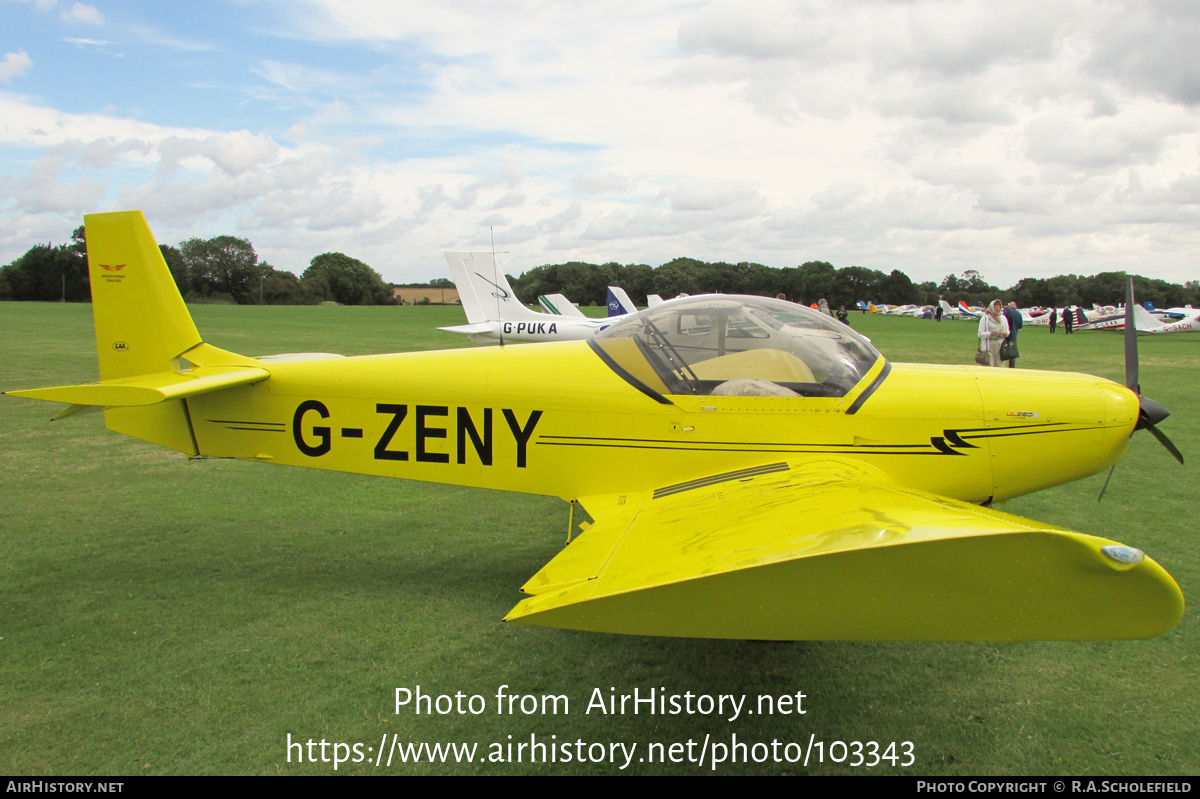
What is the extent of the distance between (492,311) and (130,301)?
2192cm

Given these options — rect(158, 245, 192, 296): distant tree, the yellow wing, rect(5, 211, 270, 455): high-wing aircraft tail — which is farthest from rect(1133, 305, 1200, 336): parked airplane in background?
rect(158, 245, 192, 296): distant tree

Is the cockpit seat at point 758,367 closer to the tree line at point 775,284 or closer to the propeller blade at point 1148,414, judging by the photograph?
the propeller blade at point 1148,414

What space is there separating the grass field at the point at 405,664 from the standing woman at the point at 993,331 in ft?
19.3

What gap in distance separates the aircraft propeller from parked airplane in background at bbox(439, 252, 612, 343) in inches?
718

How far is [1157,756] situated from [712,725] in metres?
1.72

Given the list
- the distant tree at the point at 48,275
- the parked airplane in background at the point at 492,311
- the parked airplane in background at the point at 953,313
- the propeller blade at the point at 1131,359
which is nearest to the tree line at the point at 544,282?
the distant tree at the point at 48,275

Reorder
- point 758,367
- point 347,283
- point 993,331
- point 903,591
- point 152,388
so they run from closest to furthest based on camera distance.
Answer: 1. point 903,591
2. point 152,388
3. point 758,367
4. point 993,331
5. point 347,283

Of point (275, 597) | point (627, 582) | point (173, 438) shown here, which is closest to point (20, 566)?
point (173, 438)

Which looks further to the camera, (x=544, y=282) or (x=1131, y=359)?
(x=544, y=282)

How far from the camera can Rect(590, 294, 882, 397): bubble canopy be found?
375 cm

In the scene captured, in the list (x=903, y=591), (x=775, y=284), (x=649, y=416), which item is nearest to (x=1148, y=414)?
(x=649, y=416)

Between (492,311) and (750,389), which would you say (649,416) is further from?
(492,311)

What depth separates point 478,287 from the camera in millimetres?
24906

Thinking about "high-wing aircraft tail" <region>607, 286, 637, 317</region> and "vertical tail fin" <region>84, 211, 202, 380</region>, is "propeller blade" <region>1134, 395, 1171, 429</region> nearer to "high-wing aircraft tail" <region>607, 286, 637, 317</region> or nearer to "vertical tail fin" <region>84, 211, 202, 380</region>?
"vertical tail fin" <region>84, 211, 202, 380</region>
